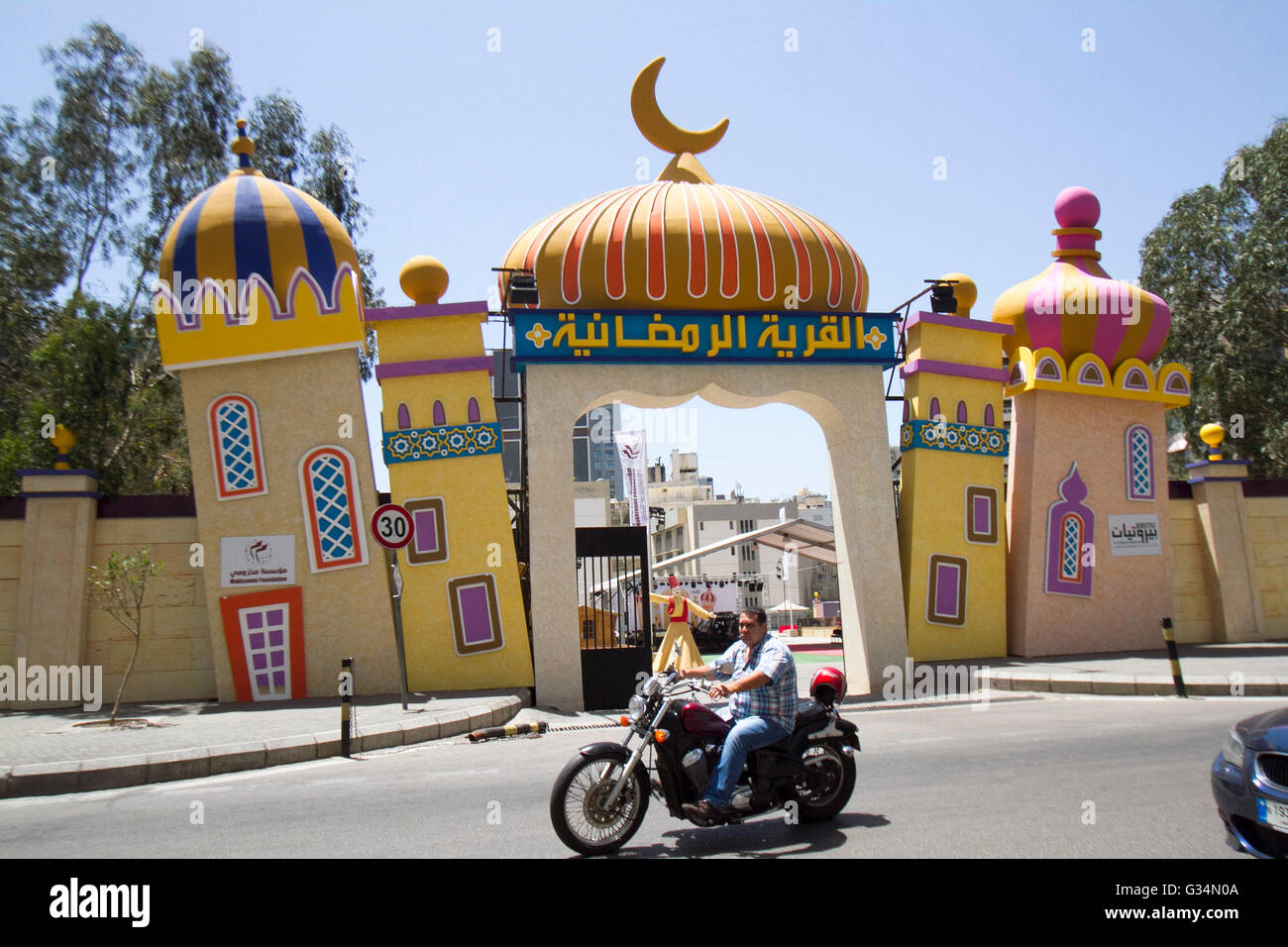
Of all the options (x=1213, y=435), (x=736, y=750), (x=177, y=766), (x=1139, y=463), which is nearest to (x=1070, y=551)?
(x=1139, y=463)

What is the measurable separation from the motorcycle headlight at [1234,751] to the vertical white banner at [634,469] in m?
23.9

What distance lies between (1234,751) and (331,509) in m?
11.3

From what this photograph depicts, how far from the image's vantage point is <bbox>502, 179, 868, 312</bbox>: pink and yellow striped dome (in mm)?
14711

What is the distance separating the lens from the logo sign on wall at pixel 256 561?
1355cm

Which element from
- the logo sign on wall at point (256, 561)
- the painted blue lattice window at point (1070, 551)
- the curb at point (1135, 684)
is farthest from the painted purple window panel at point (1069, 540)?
the logo sign on wall at point (256, 561)

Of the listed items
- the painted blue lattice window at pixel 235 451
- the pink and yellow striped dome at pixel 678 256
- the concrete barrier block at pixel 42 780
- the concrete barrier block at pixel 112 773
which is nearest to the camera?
the concrete barrier block at pixel 42 780

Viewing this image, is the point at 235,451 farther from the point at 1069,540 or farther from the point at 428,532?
the point at 1069,540

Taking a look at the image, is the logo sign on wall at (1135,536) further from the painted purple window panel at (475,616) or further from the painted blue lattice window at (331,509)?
the painted blue lattice window at (331,509)

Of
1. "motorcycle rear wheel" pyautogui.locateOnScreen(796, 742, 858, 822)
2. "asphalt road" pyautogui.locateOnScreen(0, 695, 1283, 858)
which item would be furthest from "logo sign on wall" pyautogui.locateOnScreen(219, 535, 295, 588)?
"motorcycle rear wheel" pyautogui.locateOnScreen(796, 742, 858, 822)

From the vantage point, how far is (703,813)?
18.9 feet

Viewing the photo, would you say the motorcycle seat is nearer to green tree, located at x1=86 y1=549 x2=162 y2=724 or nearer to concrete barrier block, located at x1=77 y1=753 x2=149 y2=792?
concrete barrier block, located at x1=77 y1=753 x2=149 y2=792

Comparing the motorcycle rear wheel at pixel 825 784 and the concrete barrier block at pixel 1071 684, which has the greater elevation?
the motorcycle rear wheel at pixel 825 784

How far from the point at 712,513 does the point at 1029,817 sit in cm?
7419
